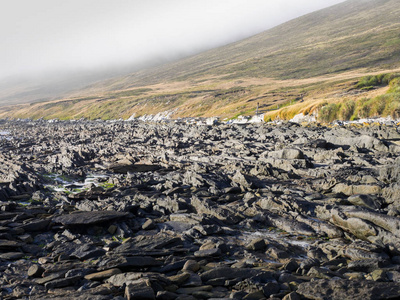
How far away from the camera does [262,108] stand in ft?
293

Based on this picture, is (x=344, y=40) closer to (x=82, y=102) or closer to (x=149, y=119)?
(x=149, y=119)

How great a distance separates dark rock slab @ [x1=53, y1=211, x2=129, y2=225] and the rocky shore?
88 mm

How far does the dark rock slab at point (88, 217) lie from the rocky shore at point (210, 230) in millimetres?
88

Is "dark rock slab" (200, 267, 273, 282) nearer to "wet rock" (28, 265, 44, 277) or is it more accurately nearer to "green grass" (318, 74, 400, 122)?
"wet rock" (28, 265, 44, 277)

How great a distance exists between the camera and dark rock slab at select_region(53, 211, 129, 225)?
14929 millimetres

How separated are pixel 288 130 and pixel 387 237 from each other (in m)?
35.3

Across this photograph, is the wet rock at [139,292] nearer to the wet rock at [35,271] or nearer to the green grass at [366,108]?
the wet rock at [35,271]

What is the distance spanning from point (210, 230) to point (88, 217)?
5.88 m

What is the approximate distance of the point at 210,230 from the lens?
46.8 ft

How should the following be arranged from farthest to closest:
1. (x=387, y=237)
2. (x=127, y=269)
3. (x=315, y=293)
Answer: (x=387, y=237)
(x=127, y=269)
(x=315, y=293)

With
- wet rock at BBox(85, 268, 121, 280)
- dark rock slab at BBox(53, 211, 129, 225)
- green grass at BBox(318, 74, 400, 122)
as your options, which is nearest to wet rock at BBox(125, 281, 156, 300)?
wet rock at BBox(85, 268, 121, 280)

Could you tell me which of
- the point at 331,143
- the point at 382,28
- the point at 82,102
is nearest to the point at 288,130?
the point at 331,143

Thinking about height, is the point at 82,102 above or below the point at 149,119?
above

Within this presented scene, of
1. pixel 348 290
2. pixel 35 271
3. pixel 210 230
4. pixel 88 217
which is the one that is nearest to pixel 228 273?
pixel 348 290
